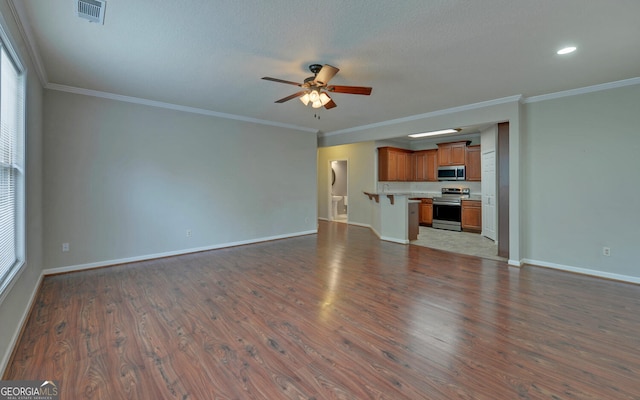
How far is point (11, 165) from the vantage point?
2.30 meters

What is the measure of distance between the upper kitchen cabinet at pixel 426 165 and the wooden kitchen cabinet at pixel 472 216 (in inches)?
48.1

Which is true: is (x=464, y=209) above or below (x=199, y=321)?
above

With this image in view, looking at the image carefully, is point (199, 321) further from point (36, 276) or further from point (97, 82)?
point (97, 82)

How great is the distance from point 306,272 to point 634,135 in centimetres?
470

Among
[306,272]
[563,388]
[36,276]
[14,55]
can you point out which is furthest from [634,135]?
[36,276]

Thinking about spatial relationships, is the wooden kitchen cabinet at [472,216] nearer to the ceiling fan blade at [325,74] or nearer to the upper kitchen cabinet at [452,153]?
the upper kitchen cabinet at [452,153]

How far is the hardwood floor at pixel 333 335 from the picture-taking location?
1.76 metres

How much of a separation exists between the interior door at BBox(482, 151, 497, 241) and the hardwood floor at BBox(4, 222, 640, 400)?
231 cm

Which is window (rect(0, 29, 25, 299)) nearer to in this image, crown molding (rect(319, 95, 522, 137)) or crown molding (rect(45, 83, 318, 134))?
crown molding (rect(45, 83, 318, 134))

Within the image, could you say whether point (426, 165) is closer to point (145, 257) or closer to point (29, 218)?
point (145, 257)

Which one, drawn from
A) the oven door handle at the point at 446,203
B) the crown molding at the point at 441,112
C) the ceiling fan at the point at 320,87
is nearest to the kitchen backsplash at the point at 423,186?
the oven door handle at the point at 446,203

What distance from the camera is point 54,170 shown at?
3822 mm

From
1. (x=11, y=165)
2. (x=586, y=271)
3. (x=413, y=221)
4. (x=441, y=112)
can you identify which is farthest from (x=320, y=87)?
(x=586, y=271)

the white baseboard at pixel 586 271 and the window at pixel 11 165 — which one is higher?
the window at pixel 11 165
